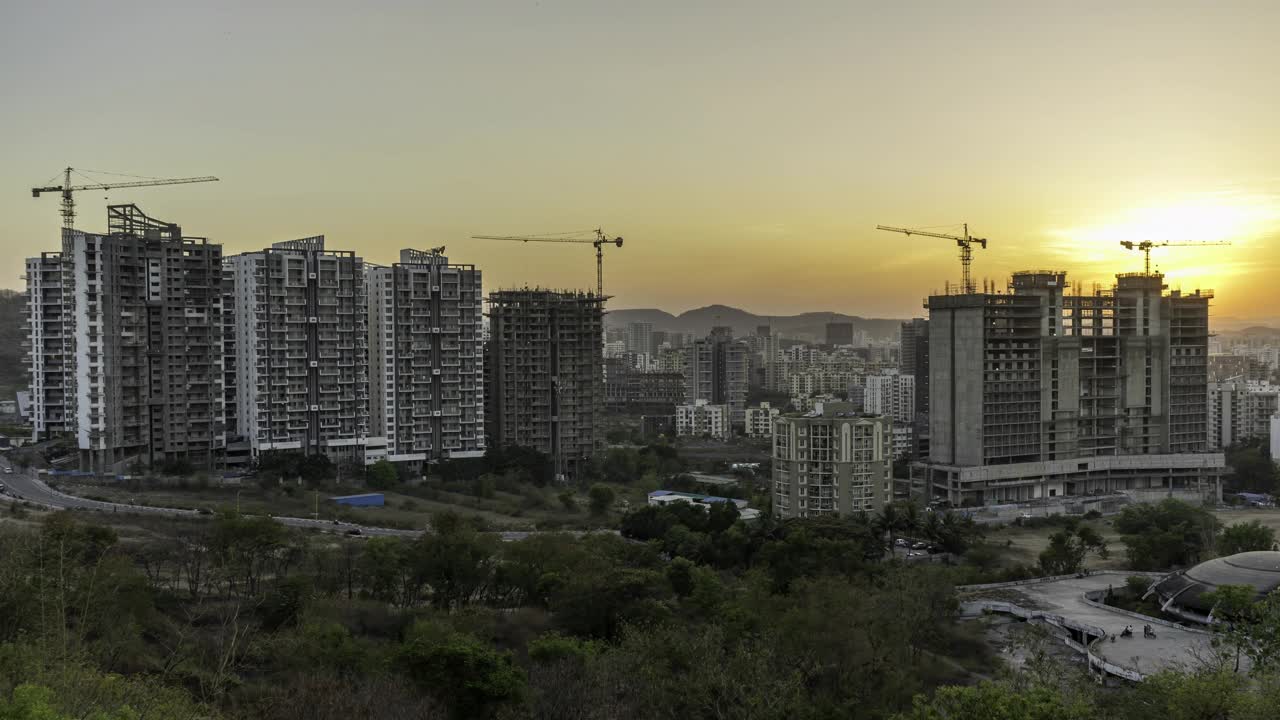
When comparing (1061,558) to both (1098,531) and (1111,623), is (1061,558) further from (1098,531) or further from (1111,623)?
(1098,531)

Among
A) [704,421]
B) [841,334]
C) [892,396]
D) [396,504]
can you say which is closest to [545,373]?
[396,504]

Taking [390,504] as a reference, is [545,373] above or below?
above

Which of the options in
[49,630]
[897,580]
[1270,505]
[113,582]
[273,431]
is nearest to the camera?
[49,630]

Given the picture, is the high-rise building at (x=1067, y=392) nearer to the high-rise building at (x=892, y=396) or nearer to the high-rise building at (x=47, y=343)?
the high-rise building at (x=892, y=396)

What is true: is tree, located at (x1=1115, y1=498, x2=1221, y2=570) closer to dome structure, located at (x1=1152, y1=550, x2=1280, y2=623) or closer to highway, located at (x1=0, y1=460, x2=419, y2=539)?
dome structure, located at (x1=1152, y1=550, x2=1280, y2=623)

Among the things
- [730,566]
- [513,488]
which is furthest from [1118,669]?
[513,488]

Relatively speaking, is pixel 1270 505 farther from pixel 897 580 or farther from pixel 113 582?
pixel 113 582
